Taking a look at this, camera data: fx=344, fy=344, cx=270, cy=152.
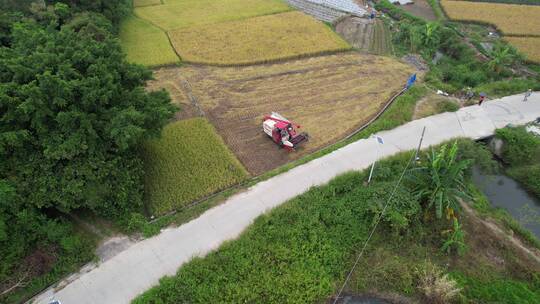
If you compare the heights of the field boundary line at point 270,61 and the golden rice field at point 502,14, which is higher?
the golden rice field at point 502,14

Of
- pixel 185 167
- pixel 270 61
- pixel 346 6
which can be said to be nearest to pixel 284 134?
pixel 185 167

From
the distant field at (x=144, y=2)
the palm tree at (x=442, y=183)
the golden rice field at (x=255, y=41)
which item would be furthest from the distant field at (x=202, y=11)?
the palm tree at (x=442, y=183)

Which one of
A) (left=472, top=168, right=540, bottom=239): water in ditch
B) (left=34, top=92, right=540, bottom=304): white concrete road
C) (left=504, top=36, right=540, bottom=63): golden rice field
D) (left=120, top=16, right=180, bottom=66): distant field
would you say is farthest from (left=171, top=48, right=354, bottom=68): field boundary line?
(left=504, top=36, right=540, bottom=63): golden rice field

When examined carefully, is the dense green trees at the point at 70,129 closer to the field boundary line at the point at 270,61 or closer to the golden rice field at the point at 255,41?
the field boundary line at the point at 270,61

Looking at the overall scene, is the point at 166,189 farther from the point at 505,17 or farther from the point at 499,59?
the point at 505,17

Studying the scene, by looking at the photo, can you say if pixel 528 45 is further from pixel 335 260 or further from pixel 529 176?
pixel 335 260

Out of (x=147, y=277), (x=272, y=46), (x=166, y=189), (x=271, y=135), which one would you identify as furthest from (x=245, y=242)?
(x=272, y=46)

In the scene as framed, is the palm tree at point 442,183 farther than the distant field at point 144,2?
No
